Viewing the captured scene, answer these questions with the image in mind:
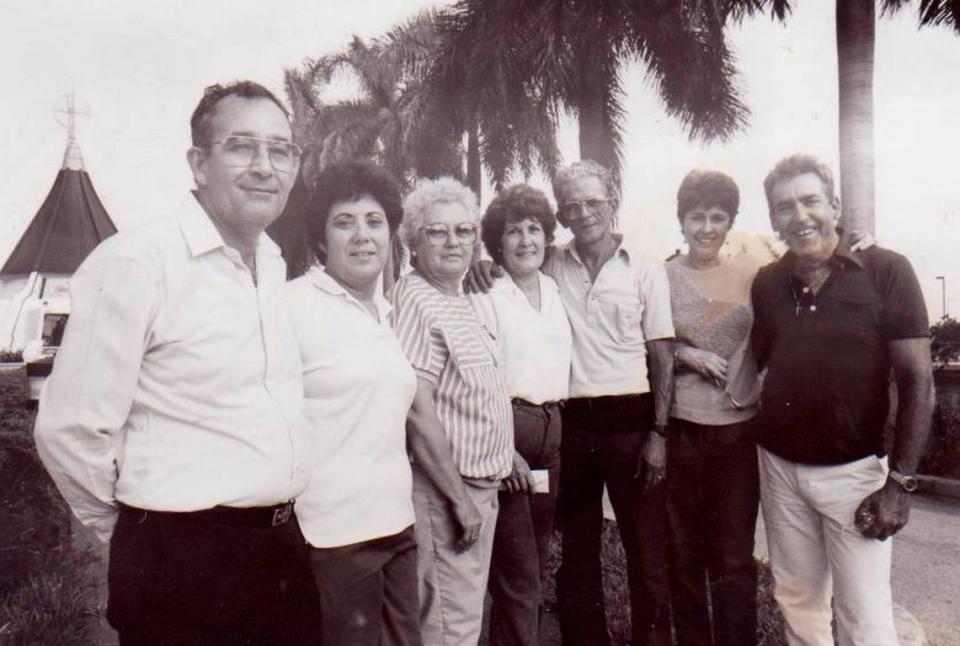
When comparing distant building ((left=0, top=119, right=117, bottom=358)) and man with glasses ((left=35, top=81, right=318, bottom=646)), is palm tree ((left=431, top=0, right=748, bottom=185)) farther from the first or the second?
man with glasses ((left=35, top=81, right=318, bottom=646))

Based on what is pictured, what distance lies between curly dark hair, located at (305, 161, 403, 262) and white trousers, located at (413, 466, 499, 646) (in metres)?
0.94

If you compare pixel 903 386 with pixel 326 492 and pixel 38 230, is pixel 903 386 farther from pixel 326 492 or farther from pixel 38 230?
pixel 38 230

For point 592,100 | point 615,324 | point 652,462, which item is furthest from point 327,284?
point 592,100

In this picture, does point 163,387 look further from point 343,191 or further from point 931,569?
point 931,569

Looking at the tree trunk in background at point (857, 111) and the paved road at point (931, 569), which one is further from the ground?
the tree trunk in background at point (857, 111)

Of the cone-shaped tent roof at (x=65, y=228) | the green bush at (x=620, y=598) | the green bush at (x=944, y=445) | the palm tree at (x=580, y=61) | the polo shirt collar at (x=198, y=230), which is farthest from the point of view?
the palm tree at (x=580, y=61)

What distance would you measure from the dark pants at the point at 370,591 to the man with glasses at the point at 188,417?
298 mm

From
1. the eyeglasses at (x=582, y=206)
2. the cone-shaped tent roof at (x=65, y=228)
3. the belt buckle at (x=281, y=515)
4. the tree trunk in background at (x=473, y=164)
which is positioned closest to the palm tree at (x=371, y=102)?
the tree trunk in background at (x=473, y=164)

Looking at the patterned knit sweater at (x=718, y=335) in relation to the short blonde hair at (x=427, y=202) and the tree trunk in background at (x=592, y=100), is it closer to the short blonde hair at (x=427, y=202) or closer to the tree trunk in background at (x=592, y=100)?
the short blonde hair at (x=427, y=202)

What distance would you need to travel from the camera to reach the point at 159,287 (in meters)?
2.05

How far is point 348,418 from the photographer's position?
2609 mm

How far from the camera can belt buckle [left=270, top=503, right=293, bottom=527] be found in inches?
88.7

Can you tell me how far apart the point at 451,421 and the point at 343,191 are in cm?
93

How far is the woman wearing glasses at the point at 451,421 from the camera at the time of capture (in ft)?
9.77
